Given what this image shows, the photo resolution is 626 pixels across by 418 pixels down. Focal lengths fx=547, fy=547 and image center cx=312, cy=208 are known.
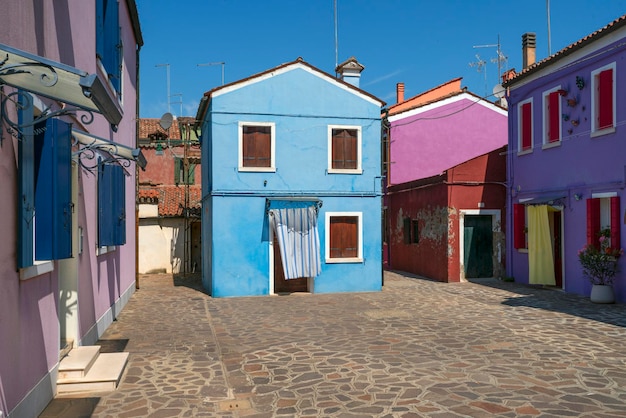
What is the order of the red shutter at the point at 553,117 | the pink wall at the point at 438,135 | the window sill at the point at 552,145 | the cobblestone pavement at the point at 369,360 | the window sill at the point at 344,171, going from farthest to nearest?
the pink wall at the point at 438,135 → the window sill at the point at 344,171 → the red shutter at the point at 553,117 → the window sill at the point at 552,145 → the cobblestone pavement at the point at 369,360

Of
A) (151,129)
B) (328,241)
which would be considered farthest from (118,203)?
(151,129)

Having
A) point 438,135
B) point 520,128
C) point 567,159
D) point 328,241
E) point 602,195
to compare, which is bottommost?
point 328,241

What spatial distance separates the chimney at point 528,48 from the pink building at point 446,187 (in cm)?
301

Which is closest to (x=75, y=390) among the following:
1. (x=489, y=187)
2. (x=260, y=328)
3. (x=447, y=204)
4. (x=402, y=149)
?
(x=260, y=328)

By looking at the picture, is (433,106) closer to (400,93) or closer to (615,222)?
(400,93)

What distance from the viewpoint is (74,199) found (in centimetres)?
754

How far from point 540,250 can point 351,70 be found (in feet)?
26.9

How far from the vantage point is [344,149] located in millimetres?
16062

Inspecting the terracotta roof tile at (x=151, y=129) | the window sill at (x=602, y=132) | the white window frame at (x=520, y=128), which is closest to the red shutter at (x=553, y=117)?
the white window frame at (x=520, y=128)

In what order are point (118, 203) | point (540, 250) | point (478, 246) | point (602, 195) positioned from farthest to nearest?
point (478, 246)
point (540, 250)
point (602, 195)
point (118, 203)

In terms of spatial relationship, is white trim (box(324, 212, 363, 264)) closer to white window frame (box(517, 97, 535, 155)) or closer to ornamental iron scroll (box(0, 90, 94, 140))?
white window frame (box(517, 97, 535, 155))

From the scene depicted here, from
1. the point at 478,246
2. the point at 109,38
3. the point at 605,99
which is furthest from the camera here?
the point at 478,246

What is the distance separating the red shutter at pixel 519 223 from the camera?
16.4 meters

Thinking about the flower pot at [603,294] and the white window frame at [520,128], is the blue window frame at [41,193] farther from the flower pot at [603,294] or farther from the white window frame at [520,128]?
the white window frame at [520,128]
